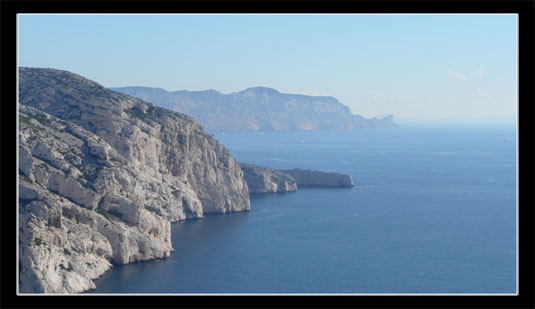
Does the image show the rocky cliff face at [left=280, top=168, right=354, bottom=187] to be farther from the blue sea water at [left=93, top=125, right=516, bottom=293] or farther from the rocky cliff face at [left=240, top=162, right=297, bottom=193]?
the rocky cliff face at [left=240, top=162, right=297, bottom=193]

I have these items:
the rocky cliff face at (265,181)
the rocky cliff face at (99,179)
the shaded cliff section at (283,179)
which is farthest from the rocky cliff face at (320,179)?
the rocky cliff face at (99,179)

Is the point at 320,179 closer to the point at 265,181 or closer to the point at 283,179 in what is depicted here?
the point at 283,179

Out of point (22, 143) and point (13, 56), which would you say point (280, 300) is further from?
point (22, 143)

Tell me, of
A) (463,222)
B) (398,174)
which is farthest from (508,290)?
(398,174)

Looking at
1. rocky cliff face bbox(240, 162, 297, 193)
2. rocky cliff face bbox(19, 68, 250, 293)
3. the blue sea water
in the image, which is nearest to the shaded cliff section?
rocky cliff face bbox(240, 162, 297, 193)

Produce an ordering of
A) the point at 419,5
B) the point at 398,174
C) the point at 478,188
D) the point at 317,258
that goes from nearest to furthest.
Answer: the point at 419,5
the point at 317,258
the point at 478,188
the point at 398,174

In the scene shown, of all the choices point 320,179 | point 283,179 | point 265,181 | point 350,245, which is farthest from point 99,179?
point 320,179
